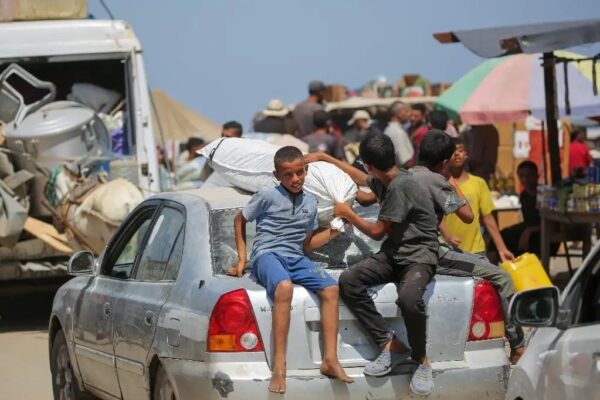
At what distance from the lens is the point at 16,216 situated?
13.2m

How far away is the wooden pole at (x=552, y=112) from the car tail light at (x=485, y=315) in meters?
7.92

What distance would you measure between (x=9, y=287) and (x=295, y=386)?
12.2 m

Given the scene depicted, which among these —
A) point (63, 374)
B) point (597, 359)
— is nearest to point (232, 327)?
point (597, 359)

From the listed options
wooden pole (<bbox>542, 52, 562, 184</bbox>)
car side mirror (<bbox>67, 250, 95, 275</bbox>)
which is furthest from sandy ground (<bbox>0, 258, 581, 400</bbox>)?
car side mirror (<bbox>67, 250, 95, 275</bbox>)

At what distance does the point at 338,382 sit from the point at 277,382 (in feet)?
0.99

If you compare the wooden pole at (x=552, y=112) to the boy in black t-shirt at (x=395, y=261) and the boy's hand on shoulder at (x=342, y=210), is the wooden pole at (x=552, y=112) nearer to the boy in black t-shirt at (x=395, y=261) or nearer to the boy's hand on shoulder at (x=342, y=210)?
the boy in black t-shirt at (x=395, y=261)

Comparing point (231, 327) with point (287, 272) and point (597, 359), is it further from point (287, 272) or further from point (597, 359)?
point (597, 359)

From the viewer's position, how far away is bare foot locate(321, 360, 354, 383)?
6461 millimetres

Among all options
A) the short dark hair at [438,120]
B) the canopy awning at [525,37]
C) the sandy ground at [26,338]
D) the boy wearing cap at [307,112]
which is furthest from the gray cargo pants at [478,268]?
the boy wearing cap at [307,112]

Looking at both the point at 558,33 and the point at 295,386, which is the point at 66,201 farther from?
the point at 295,386

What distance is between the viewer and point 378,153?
7113mm

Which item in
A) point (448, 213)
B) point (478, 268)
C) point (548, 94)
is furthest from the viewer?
point (548, 94)

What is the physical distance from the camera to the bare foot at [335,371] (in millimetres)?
6461

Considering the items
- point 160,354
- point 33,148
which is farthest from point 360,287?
point 33,148
